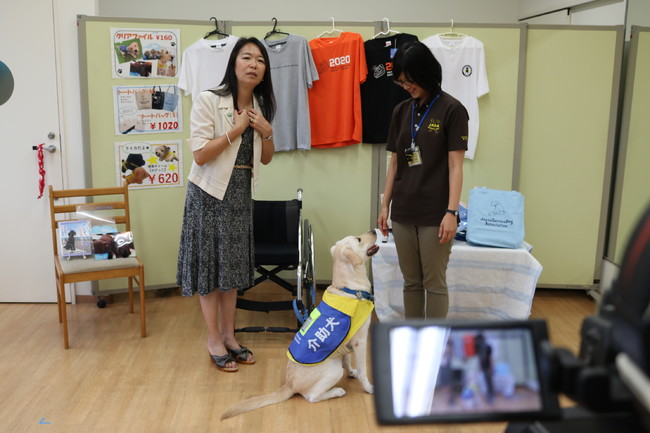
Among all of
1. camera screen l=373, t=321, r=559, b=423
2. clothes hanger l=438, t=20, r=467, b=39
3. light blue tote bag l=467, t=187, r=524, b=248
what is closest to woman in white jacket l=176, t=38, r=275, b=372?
light blue tote bag l=467, t=187, r=524, b=248

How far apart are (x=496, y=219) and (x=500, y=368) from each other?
2533 millimetres

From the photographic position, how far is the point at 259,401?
229cm

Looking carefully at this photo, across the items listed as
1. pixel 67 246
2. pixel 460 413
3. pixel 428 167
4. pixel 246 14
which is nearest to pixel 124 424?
pixel 67 246

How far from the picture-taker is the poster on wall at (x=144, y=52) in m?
3.44

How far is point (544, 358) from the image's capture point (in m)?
0.67

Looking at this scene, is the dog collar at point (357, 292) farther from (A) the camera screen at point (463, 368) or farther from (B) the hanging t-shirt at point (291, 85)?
(A) the camera screen at point (463, 368)

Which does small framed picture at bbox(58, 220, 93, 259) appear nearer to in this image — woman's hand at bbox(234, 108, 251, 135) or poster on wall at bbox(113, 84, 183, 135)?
poster on wall at bbox(113, 84, 183, 135)

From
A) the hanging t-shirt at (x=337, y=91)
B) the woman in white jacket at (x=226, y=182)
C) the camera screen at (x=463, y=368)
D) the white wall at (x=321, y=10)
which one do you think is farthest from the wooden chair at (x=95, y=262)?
the camera screen at (x=463, y=368)

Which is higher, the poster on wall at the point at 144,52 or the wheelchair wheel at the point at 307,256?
the poster on wall at the point at 144,52

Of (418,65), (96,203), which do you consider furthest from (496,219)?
(96,203)

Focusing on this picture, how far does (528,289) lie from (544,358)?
97.3 inches

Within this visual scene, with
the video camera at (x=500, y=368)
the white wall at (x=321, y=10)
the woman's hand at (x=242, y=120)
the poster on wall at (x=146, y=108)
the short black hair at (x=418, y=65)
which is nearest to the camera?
the video camera at (x=500, y=368)

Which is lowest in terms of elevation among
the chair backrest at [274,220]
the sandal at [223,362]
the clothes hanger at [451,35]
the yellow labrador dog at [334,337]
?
the sandal at [223,362]

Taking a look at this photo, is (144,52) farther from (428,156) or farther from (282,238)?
(428,156)
